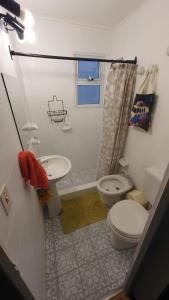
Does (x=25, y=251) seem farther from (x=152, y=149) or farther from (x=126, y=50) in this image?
(x=126, y=50)

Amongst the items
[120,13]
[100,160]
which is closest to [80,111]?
[100,160]

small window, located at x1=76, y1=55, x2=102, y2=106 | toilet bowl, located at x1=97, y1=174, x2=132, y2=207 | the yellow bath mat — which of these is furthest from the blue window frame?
the yellow bath mat

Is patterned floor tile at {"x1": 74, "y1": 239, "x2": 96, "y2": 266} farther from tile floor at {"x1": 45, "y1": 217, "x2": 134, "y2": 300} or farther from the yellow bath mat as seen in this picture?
the yellow bath mat

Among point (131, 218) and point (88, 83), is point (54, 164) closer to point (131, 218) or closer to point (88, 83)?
point (131, 218)

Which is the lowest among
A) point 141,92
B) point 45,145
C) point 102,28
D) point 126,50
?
point 45,145

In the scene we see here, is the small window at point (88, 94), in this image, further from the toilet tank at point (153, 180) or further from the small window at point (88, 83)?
the toilet tank at point (153, 180)

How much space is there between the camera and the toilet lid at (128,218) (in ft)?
4.03

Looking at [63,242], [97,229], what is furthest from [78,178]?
[63,242]

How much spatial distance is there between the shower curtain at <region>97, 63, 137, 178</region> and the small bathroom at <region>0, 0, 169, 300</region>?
0.04 feet

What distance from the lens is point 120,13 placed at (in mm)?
1565

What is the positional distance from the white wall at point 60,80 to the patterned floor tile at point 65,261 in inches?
59.7

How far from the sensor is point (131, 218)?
134 centimetres

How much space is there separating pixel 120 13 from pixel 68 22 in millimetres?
667

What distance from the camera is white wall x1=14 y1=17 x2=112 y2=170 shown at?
5.81 ft
